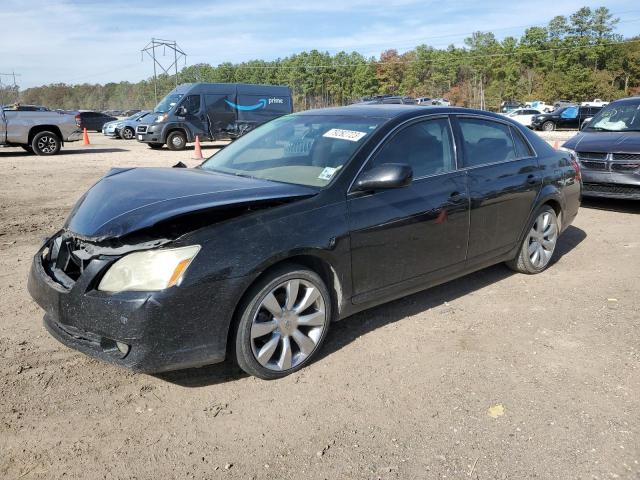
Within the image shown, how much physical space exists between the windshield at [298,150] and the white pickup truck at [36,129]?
13.8m

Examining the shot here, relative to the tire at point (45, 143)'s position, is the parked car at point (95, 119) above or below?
above

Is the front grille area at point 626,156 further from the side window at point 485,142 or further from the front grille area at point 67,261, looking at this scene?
the front grille area at point 67,261

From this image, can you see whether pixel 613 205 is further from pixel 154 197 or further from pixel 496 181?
pixel 154 197

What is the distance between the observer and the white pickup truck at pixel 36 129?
51.6ft

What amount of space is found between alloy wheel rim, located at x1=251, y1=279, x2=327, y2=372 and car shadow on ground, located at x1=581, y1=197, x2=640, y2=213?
7.05 metres

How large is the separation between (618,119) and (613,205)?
147cm

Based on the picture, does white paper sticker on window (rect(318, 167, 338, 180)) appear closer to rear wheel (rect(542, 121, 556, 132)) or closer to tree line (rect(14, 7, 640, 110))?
rear wheel (rect(542, 121, 556, 132))

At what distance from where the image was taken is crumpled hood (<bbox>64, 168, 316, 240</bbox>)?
9.77 ft

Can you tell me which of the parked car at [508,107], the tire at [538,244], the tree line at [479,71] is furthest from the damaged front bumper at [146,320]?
the tree line at [479,71]

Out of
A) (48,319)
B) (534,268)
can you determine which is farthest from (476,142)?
Answer: (48,319)

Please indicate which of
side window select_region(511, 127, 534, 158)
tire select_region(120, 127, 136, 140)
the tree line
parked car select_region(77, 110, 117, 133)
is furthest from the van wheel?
the tree line

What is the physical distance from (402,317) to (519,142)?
2.11 metres

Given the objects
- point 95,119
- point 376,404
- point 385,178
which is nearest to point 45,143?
Answer: point 385,178

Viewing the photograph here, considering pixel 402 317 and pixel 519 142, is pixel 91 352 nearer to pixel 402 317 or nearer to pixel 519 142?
pixel 402 317
